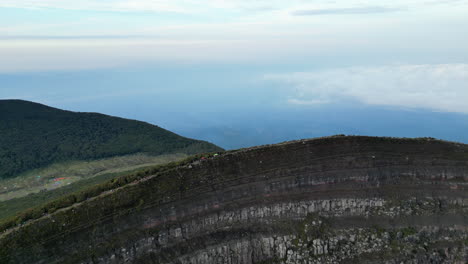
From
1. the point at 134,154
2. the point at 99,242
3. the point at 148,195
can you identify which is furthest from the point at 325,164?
the point at 134,154

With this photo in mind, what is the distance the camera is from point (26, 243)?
24547mm

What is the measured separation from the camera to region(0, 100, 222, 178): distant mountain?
261 ft

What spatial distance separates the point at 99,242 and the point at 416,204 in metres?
30.2

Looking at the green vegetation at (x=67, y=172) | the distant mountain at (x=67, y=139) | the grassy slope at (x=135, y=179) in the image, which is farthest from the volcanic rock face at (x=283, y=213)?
the distant mountain at (x=67, y=139)

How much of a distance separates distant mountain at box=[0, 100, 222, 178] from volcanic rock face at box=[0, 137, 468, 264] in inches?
1830

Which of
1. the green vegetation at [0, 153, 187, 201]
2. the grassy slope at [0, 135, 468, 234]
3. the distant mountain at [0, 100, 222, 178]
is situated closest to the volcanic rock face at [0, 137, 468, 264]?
the grassy slope at [0, 135, 468, 234]

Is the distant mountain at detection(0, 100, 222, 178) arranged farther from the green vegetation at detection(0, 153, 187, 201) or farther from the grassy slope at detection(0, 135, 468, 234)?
the grassy slope at detection(0, 135, 468, 234)

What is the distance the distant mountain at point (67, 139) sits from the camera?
79.7 m

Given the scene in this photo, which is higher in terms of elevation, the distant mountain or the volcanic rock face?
the distant mountain

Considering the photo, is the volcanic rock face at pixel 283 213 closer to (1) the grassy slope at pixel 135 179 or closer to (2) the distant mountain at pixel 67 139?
(1) the grassy slope at pixel 135 179

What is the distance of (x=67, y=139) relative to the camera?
91.0 m

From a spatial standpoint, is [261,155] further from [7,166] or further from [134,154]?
[7,166]

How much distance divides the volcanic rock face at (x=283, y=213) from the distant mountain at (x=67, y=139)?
46.5m

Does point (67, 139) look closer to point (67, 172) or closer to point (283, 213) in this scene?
point (67, 172)
